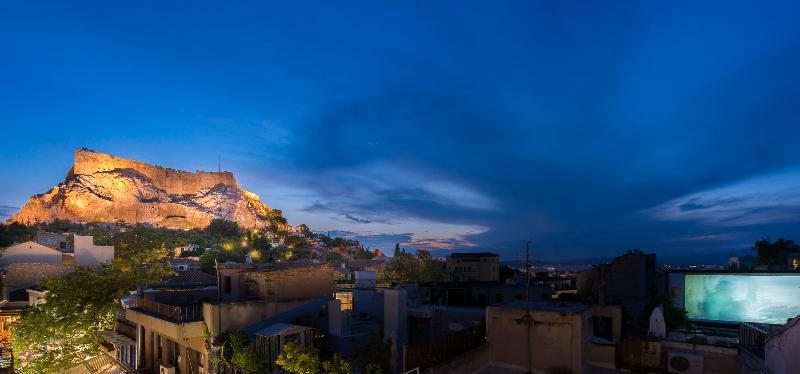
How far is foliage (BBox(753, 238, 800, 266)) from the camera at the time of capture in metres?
35.7

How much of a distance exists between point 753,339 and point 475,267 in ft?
127

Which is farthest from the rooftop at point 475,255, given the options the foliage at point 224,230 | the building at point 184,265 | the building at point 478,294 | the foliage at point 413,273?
the foliage at point 224,230

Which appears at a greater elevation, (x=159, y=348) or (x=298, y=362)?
(x=298, y=362)

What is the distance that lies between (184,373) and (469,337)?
11308mm

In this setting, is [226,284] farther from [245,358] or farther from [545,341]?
[545,341]

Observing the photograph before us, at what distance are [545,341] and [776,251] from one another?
131 feet

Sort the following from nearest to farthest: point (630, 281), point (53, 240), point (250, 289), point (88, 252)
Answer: point (250, 289), point (630, 281), point (88, 252), point (53, 240)

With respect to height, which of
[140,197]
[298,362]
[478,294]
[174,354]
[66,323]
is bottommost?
[174,354]

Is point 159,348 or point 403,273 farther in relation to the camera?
point 403,273

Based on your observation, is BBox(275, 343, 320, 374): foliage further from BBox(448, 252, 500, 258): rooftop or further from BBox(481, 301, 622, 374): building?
BBox(448, 252, 500, 258): rooftop

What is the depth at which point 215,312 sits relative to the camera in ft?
44.4

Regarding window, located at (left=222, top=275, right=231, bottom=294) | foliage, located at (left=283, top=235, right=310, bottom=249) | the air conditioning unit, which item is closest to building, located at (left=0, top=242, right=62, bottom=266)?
window, located at (left=222, top=275, right=231, bottom=294)

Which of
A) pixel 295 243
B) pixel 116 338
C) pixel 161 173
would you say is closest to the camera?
pixel 116 338

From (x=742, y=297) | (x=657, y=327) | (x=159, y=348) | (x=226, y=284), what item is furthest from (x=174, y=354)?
(x=742, y=297)
